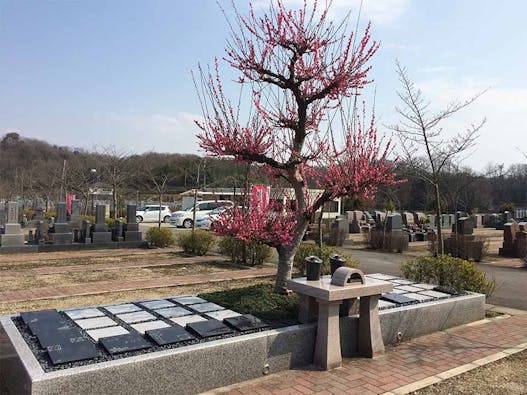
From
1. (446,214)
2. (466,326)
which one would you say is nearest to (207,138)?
(466,326)

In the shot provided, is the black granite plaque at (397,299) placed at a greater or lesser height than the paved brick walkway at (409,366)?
greater

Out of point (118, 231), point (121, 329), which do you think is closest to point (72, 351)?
point (121, 329)

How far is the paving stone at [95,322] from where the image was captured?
183 inches

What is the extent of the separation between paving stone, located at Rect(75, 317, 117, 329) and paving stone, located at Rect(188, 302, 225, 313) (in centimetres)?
100

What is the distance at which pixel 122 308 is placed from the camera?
545cm

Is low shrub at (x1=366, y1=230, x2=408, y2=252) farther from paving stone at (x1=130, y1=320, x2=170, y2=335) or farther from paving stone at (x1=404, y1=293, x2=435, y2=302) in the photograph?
paving stone at (x1=130, y1=320, x2=170, y2=335)

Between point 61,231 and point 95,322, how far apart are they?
11.6 m

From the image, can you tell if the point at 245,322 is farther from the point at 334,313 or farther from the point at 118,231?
the point at 118,231

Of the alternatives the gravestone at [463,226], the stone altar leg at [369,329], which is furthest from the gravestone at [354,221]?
the stone altar leg at [369,329]

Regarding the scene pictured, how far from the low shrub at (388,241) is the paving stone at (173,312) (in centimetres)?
1272

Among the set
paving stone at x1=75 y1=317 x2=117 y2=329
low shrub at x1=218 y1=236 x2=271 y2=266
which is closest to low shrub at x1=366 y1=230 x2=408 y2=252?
low shrub at x1=218 y1=236 x2=271 y2=266

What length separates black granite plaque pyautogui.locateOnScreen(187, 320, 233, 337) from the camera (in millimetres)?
4391

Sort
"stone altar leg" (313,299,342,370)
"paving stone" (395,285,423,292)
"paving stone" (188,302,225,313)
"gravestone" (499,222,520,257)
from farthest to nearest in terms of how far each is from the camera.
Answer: "gravestone" (499,222,520,257) < "paving stone" (395,285,423,292) < "paving stone" (188,302,225,313) < "stone altar leg" (313,299,342,370)

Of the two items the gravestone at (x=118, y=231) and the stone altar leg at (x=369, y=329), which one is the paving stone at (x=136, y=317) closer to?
the stone altar leg at (x=369, y=329)
